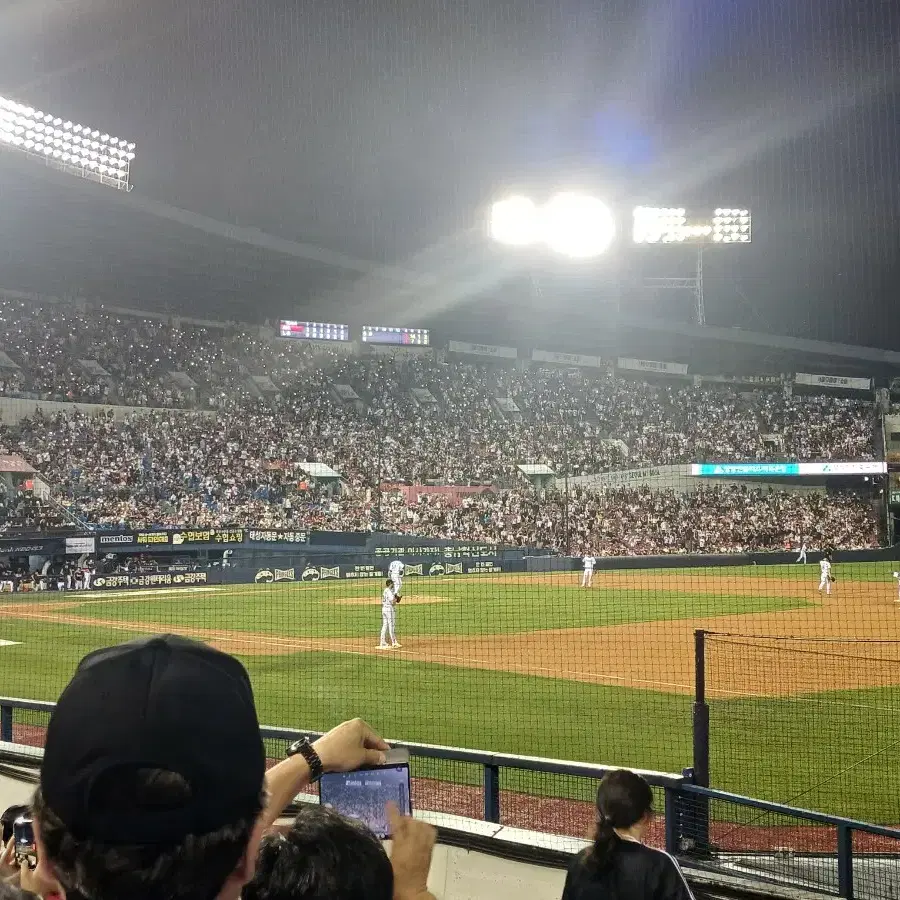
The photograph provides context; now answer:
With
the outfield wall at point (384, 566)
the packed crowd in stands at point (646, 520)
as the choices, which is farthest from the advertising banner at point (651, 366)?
the outfield wall at point (384, 566)

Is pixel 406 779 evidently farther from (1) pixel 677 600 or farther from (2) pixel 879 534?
(2) pixel 879 534

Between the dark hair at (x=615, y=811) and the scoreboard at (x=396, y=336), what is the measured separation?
5350 centimetres

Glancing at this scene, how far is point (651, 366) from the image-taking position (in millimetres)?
61594

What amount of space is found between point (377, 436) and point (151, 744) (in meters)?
47.3

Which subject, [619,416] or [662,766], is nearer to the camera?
[662,766]

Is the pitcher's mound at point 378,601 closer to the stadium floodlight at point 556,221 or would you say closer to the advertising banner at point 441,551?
the advertising banner at point 441,551

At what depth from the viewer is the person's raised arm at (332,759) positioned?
218cm

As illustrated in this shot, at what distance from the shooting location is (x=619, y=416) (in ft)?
182

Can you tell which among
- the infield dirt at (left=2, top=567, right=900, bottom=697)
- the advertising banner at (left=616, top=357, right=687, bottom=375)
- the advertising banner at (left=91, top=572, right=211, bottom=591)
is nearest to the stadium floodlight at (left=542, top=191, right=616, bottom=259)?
the advertising banner at (left=616, top=357, right=687, bottom=375)

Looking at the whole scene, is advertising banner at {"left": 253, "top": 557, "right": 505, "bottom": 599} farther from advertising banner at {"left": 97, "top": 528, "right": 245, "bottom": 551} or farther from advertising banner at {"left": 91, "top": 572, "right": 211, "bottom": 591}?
advertising banner at {"left": 91, "top": 572, "right": 211, "bottom": 591}

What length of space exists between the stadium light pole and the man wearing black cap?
5478 centimetres

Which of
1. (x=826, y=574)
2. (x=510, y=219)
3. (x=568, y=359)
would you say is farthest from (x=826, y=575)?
(x=568, y=359)

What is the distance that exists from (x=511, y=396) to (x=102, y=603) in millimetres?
34406

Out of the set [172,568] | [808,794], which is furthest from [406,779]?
[172,568]
